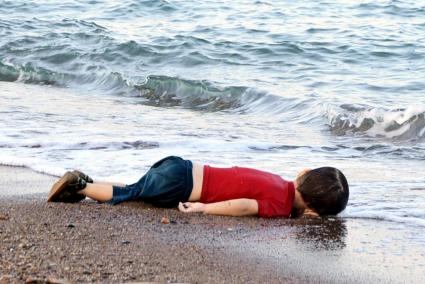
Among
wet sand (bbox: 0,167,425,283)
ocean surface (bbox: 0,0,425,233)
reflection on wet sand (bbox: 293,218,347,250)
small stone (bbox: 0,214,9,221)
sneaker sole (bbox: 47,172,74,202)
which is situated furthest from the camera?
ocean surface (bbox: 0,0,425,233)

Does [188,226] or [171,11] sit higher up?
[188,226]

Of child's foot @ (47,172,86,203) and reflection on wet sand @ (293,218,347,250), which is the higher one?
child's foot @ (47,172,86,203)

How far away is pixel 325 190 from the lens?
5.38 meters

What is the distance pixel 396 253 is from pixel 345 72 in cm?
799

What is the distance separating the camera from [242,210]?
17.6 feet

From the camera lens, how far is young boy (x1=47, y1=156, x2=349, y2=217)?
17.6ft

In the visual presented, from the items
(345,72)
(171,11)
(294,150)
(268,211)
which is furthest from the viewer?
(171,11)

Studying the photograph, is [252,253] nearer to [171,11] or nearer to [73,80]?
[73,80]

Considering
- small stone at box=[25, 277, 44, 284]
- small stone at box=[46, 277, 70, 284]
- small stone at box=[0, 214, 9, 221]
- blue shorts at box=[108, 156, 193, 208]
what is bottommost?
blue shorts at box=[108, 156, 193, 208]

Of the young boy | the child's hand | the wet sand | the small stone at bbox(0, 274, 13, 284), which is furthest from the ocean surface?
the small stone at bbox(0, 274, 13, 284)

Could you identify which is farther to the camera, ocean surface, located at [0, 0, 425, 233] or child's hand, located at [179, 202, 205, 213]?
ocean surface, located at [0, 0, 425, 233]

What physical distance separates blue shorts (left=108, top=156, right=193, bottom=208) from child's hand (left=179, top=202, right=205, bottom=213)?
8cm

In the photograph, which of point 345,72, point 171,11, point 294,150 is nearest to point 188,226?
point 294,150

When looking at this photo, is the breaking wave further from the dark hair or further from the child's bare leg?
the child's bare leg
